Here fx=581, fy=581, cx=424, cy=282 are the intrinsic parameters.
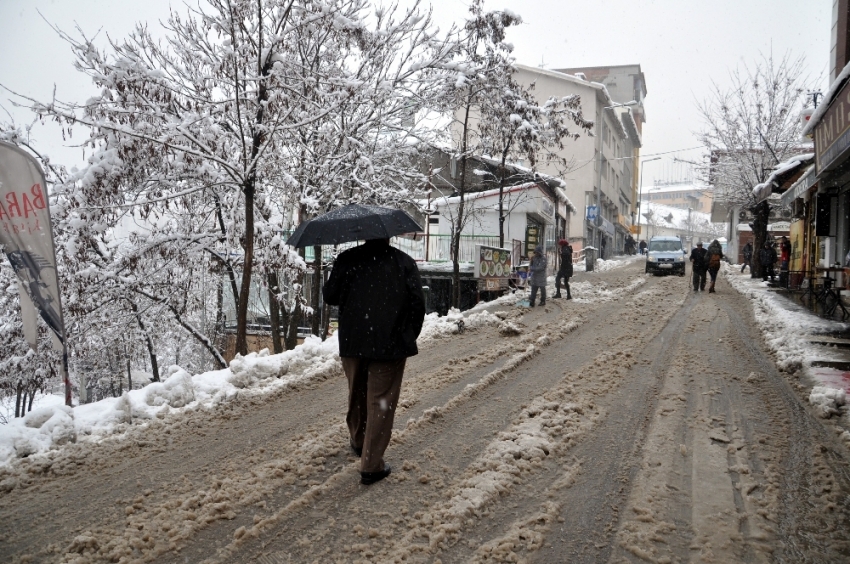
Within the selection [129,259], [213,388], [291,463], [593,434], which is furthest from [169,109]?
[593,434]

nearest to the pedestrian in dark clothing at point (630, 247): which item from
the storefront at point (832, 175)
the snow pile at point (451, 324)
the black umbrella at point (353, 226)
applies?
the storefront at point (832, 175)

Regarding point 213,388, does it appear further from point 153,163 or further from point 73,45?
point 73,45

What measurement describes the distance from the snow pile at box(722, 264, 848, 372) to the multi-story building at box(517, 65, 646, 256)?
19.1m

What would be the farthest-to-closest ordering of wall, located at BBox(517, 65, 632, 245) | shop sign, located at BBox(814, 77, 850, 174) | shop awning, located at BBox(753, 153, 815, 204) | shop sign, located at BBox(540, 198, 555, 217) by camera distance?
wall, located at BBox(517, 65, 632, 245)
shop sign, located at BBox(540, 198, 555, 217)
shop awning, located at BBox(753, 153, 815, 204)
shop sign, located at BBox(814, 77, 850, 174)

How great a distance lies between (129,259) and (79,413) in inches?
235

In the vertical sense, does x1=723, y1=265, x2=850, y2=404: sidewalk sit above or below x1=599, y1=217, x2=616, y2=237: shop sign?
below

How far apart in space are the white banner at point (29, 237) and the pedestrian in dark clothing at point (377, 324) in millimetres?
2901

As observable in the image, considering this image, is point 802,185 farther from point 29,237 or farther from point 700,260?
point 29,237

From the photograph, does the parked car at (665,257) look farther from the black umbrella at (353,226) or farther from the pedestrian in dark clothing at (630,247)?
the pedestrian in dark clothing at (630,247)

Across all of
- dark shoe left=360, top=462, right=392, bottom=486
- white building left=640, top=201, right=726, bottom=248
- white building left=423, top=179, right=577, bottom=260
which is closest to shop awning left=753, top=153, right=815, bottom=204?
white building left=423, top=179, right=577, bottom=260

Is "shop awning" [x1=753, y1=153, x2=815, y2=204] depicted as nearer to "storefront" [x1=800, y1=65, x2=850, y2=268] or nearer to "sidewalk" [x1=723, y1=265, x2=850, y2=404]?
"storefront" [x1=800, y1=65, x2=850, y2=268]

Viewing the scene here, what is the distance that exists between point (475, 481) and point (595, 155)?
3865 centimetres

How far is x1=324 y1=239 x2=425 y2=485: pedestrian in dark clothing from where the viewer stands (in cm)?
407

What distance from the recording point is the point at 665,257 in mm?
28906
